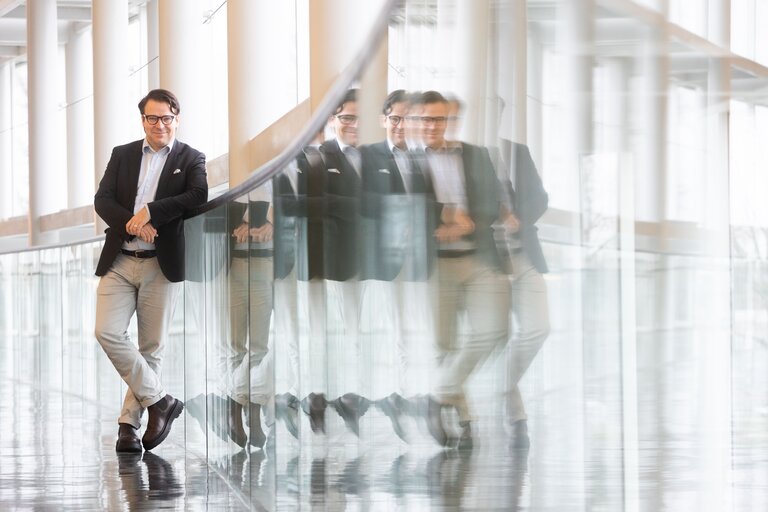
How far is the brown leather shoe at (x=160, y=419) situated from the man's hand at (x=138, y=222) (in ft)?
2.59

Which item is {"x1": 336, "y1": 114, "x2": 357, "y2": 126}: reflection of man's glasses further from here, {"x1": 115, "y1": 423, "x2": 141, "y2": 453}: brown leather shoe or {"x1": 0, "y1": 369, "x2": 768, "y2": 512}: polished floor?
{"x1": 115, "y1": 423, "x2": 141, "y2": 453}: brown leather shoe

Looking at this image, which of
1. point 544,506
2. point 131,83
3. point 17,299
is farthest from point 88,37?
point 544,506

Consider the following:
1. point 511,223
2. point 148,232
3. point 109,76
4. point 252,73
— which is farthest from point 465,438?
point 109,76

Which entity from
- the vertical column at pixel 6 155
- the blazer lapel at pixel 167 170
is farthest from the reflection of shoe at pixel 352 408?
the vertical column at pixel 6 155

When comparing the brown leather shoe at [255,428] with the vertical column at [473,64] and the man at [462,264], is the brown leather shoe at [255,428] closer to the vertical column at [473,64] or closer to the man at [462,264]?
the man at [462,264]

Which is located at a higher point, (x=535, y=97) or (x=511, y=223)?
(x=535, y=97)

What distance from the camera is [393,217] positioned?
2.74 meters

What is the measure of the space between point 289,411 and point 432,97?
152 centimetres

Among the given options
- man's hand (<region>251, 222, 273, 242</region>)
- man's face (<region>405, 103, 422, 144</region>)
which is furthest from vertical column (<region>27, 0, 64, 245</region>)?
man's face (<region>405, 103, 422, 144</region>)

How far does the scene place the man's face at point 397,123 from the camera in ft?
8.59

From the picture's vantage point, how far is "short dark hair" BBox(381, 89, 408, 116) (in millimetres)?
2607

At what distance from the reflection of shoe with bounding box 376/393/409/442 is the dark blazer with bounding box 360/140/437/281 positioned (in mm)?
253

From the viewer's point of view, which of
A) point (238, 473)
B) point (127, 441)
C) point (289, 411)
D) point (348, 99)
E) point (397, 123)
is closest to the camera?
point (397, 123)

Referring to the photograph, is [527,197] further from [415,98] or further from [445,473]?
[445,473]
